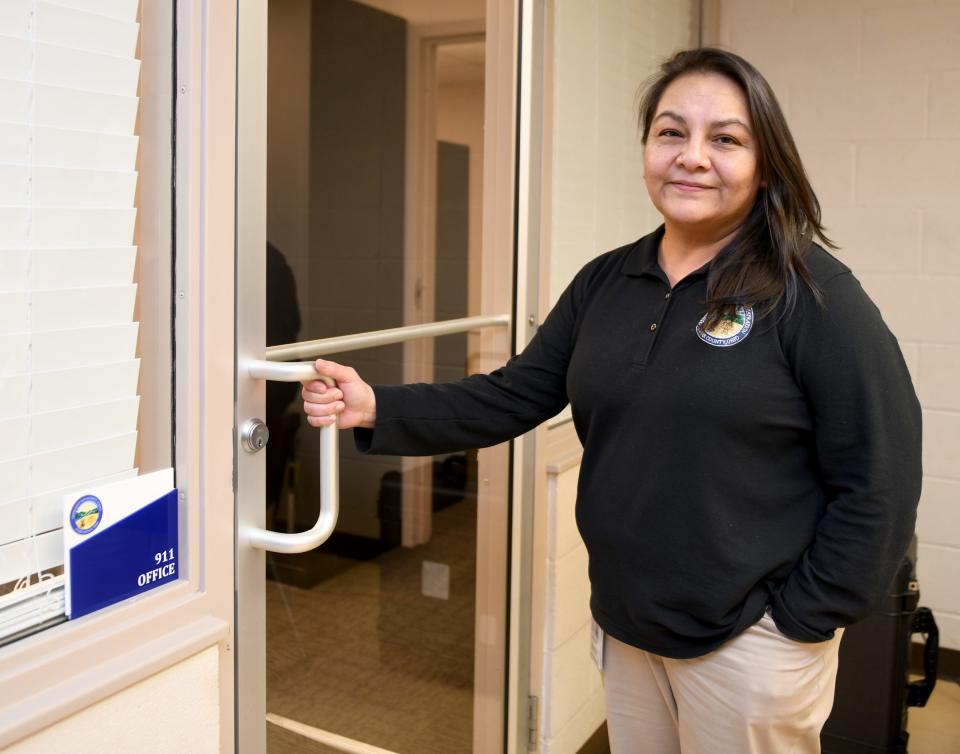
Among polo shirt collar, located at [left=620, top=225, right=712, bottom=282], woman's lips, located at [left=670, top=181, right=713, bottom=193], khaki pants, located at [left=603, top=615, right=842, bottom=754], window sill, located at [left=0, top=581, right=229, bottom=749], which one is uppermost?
woman's lips, located at [left=670, top=181, right=713, bottom=193]

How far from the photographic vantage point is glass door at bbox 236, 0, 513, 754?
1.28 meters

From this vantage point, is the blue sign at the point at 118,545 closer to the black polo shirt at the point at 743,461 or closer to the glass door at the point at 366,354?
the glass door at the point at 366,354

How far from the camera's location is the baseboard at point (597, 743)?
2.45 metres

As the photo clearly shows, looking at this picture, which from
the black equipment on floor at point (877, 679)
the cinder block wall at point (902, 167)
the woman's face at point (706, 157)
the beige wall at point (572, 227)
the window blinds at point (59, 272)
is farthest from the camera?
the cinder block wall at point (902, 167)

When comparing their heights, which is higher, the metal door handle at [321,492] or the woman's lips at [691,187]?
the woman's lips at [691,187]

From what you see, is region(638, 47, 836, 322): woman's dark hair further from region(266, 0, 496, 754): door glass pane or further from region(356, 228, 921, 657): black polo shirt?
region(266, 0, 496, 754): door glass pane

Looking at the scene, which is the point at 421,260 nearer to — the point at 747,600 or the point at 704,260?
the point at 704,260

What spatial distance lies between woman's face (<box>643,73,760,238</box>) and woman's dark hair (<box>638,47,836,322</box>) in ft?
0.06

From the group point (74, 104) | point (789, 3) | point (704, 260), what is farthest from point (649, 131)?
point (789, 3)

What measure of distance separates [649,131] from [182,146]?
750mm

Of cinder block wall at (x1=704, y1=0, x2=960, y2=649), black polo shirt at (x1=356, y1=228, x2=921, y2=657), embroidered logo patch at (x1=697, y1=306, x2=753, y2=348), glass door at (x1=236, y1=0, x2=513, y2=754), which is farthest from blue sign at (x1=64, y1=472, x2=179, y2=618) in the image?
cinder block wall at (x1=704, y1=0, x2=960, y2=649)

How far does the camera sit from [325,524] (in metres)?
1.23

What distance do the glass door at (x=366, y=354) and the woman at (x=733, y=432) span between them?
0.17 metres

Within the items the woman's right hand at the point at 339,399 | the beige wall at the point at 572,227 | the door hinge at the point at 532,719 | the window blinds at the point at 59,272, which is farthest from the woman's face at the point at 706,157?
the door hinge at the point at 532,719
